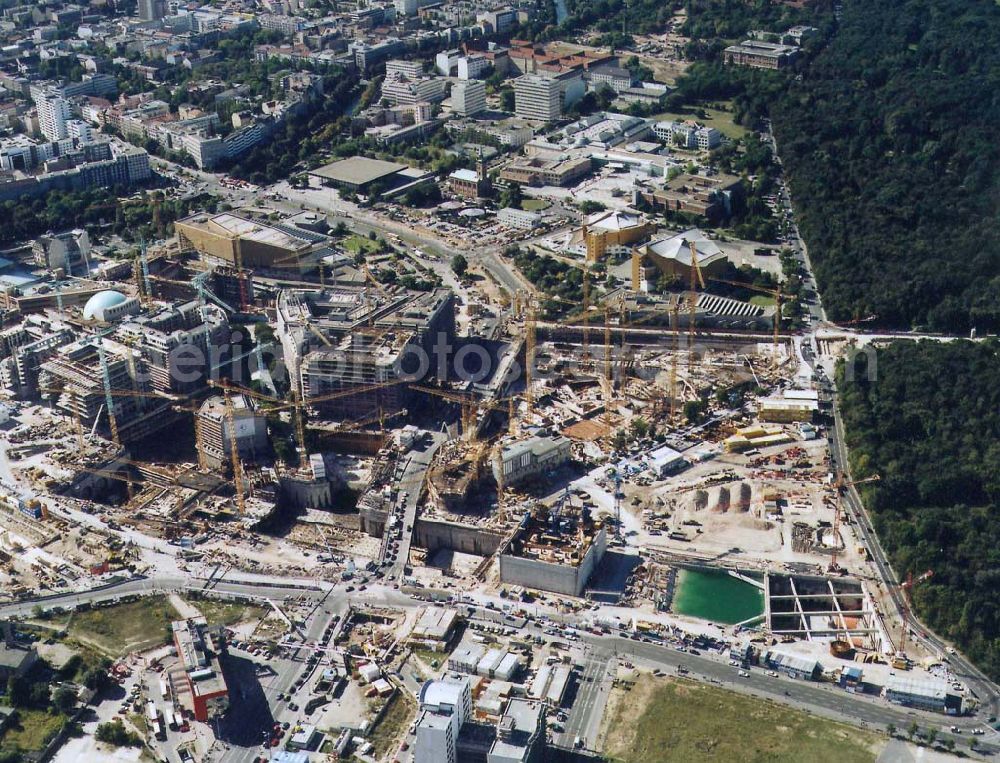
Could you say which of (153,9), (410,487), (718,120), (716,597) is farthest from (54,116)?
(716,597)

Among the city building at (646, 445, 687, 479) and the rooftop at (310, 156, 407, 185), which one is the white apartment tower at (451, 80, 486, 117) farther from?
the city building at (646, 445, 687, 479)

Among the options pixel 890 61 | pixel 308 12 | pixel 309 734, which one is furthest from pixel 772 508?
pixel 308 12

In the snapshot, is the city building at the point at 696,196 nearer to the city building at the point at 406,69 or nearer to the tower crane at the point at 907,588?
the city building at the point at 406,69

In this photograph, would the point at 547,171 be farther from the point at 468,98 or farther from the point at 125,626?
the point at 125,626

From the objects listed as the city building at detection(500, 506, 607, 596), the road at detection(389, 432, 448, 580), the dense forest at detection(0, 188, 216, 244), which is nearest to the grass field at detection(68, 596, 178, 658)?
the road at detection(389, 432, 448, 580)

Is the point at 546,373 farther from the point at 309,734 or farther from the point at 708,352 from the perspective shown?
the point at 309,734
